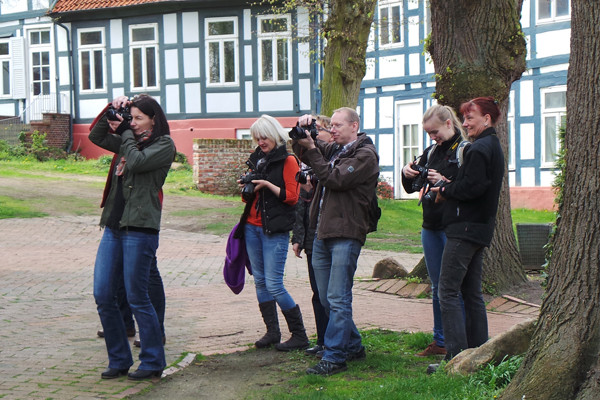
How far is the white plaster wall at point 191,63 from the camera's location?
2878 centimetres

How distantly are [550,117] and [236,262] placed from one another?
1651 cm

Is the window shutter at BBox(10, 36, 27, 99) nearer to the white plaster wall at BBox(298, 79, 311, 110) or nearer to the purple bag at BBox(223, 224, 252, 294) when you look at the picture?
the white plaster wall at BBox(298, 79, 311, 110)

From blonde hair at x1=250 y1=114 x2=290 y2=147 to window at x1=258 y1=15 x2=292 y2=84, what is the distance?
21.9 meters

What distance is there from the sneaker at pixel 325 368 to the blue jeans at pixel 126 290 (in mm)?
1053

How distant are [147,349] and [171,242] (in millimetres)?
9199

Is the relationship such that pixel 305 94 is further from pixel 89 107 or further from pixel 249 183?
pixel 249 183

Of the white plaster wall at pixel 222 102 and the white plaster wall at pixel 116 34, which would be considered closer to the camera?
the white plaster wall at pixel 222 102

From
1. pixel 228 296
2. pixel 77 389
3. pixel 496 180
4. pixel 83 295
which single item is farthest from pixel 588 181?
pixel 83 295

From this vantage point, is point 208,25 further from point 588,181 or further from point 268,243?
point 588,181

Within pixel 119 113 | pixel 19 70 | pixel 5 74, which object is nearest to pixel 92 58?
pixel 19 70

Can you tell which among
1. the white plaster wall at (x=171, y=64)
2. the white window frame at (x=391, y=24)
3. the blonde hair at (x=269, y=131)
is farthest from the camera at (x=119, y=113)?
the white plaster wall at (x=171, y=64)

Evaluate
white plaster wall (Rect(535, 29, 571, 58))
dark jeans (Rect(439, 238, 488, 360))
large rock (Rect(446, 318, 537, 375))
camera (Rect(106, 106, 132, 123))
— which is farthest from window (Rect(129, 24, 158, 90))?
large rock (Rect(446, 318, 537, 375))

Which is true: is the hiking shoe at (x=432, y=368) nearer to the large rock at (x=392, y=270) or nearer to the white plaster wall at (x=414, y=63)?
the large rock at (x=392, y=270)

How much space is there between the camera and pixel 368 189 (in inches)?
234
